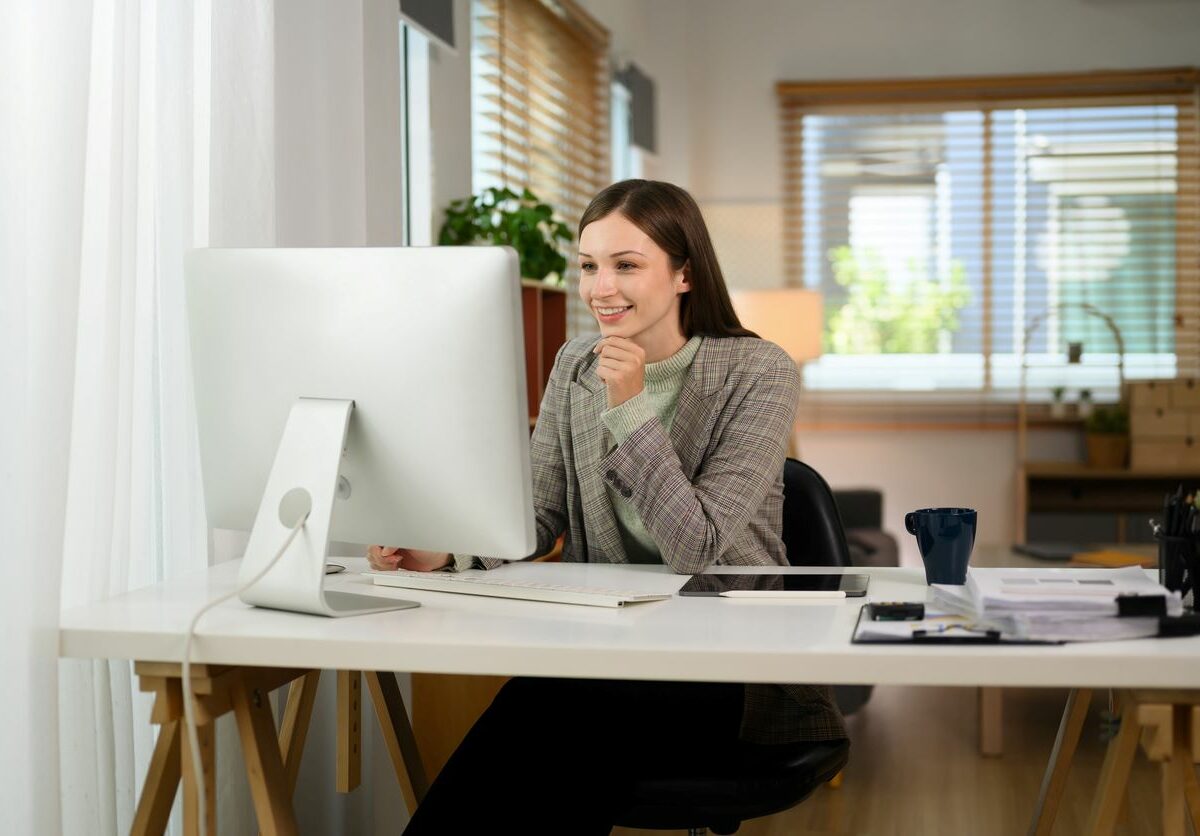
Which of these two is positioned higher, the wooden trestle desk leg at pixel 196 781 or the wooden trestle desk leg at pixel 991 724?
the wooden trestle desk leg at pixel 196 781

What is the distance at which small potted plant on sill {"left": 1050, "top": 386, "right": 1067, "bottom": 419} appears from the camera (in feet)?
18.4

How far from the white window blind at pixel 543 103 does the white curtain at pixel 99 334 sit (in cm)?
183

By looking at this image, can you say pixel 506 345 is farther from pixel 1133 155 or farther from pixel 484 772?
pixel 1133 155

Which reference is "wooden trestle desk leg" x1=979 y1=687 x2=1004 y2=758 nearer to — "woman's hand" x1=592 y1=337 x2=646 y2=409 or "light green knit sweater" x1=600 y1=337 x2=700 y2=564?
"light green knit sweater" x1=600 y1=337 x2=700 y2=564

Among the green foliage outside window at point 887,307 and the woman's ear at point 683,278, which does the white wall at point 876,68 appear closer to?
the green foliage outside window at point 887,307

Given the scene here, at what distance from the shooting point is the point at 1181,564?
1367 millimetres

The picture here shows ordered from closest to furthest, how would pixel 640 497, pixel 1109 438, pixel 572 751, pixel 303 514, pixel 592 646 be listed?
pixel 592 646, pixel 303 514, pixel 572 751, pixel 640 497, pixel 1109 438

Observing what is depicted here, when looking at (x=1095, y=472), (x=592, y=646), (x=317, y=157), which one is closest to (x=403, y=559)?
(x=592, y=646)

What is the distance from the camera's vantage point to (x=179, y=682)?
1317 millimetres

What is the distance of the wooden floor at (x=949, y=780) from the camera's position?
8.80 feet

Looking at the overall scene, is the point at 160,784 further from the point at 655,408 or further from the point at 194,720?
the point at 655,408

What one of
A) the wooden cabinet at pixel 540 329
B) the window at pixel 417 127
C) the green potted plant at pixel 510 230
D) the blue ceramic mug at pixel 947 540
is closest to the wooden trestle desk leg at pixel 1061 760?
the blue ceramic mug at pixel 947 540

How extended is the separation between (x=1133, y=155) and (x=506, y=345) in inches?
203

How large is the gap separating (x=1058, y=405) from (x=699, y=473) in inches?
166
